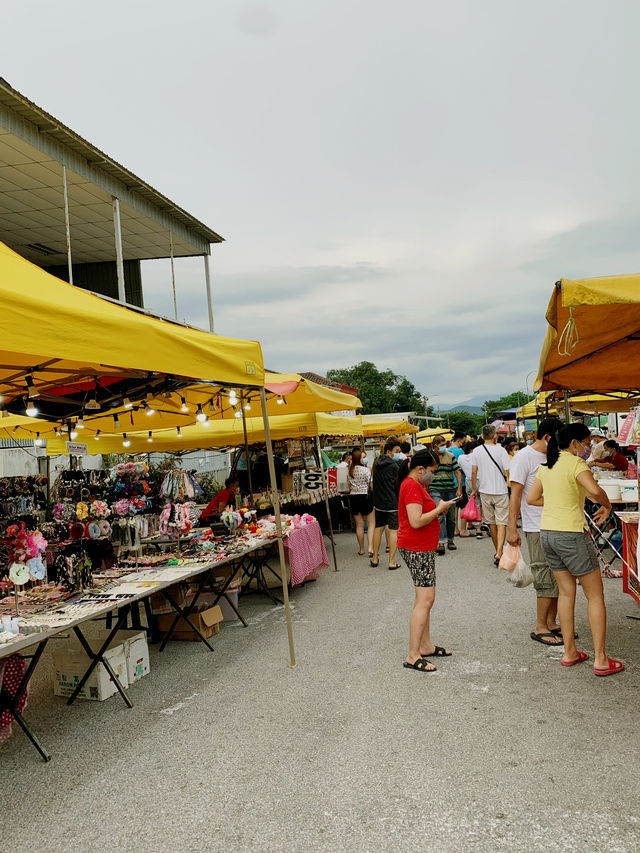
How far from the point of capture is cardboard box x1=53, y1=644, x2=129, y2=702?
4703 mm

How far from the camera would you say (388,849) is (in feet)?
8.73

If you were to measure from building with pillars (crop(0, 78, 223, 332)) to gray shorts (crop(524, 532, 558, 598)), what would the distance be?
8056mm

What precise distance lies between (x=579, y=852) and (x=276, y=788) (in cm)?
150

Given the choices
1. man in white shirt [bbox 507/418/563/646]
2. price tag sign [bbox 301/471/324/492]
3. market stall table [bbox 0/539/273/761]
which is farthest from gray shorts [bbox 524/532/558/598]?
price tag sign [bbox 301/471/324/492]

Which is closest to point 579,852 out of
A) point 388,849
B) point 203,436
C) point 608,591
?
point 388,849

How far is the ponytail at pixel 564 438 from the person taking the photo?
438 centimetres

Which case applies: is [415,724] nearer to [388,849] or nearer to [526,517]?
[388,849]

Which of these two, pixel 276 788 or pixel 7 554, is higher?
pixel 7 554

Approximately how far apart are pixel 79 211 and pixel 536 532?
427 inches

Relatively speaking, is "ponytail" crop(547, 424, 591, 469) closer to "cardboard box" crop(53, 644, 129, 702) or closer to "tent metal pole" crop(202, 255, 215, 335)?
"cardboard box" crop(53, 644, 129, 702)

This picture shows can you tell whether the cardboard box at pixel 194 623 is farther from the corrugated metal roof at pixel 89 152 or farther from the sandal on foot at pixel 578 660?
the corrugated metal roof at pixel 89 152

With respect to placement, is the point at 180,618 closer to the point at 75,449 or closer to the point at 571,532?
the point at 75,449

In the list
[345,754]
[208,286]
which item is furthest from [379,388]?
[345,754]

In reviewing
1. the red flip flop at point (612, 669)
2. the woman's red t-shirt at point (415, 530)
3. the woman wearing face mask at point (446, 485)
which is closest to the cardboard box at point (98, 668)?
the woman's red t-shirt at point (415, 530)
